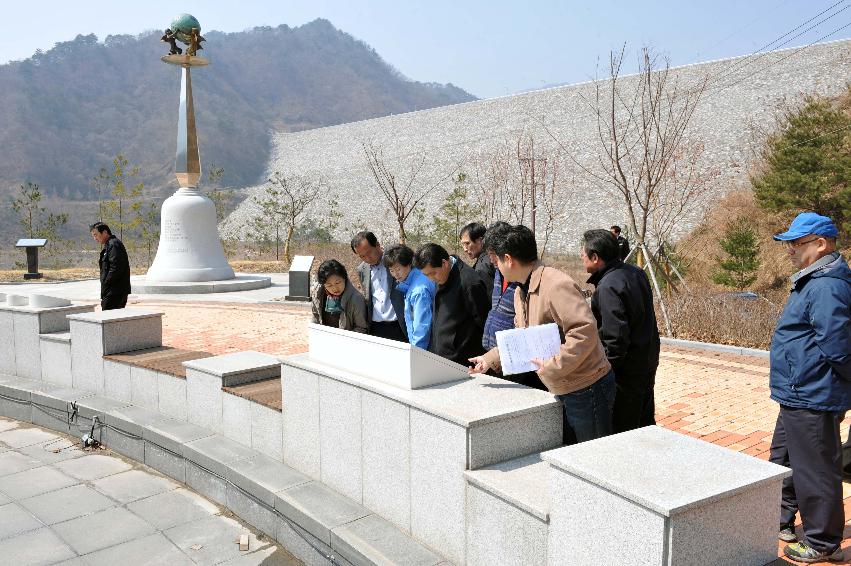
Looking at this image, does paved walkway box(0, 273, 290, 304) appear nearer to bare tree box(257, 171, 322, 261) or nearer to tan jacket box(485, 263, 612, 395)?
bare tree box(257, 171, 322, 261)

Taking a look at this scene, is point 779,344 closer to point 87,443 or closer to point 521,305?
point 521,305

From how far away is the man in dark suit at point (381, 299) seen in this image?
4.41 metres

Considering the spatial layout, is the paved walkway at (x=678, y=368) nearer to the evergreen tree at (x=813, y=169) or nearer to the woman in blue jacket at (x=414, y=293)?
the woman in blue jacket at (x=414, y=293)

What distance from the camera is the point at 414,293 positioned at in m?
3.79

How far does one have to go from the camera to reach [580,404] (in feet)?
9.50

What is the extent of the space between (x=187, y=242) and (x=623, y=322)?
49.5ft

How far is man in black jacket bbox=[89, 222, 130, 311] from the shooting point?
23.4 ft

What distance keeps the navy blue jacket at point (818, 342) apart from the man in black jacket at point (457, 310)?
1.47 m

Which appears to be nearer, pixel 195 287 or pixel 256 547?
pixel 256 547

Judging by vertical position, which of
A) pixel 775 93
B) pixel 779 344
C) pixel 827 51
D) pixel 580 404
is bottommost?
pixel 580 404

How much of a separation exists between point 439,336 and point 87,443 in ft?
11.3

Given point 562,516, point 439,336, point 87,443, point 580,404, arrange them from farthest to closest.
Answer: point 87,443 → point 439,336 → point 580,404 → point 562,516

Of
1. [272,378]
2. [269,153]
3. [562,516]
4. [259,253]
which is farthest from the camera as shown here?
[269,153]

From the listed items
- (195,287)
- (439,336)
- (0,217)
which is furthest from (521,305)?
(0,217)
